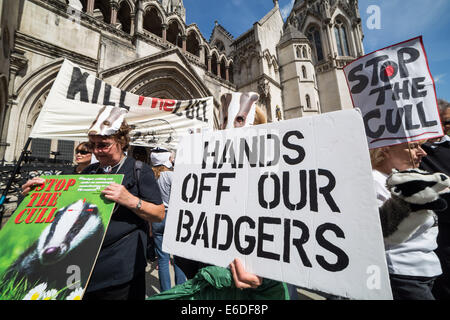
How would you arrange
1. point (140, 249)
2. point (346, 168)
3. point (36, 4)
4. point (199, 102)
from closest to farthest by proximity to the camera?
point (346, 168)
point (140, 249)
point (199, 102)
point (36, 4)

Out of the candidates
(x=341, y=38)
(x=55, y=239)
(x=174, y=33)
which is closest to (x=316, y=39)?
(x=341, y=38)

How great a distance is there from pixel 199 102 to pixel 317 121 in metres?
3.72

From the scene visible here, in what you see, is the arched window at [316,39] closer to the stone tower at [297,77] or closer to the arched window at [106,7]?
the stone tower at [297,77]

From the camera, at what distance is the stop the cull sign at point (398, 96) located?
1.71 metres

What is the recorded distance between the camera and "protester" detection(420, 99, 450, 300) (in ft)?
5.32

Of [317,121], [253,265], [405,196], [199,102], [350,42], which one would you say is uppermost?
[350,42]

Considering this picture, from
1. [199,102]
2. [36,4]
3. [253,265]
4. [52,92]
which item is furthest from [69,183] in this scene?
[36,4]

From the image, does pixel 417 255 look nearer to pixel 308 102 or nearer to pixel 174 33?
pixel 174 33

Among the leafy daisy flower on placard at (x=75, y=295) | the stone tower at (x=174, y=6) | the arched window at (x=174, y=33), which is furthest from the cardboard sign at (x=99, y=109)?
the stone tower at (x=174, y=6)

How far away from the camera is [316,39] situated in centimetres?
1956

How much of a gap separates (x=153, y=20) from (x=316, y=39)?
663 inches

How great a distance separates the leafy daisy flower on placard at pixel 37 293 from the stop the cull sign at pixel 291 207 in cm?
77

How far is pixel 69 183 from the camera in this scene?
5.03 ft
